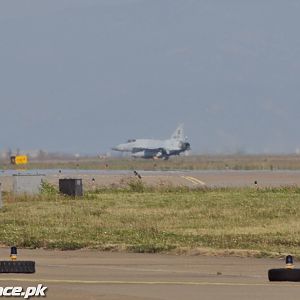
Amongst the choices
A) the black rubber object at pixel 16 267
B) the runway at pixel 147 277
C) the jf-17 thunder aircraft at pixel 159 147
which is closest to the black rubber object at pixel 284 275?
the runway at pixel 147 277

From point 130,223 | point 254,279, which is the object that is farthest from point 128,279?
point 130,223

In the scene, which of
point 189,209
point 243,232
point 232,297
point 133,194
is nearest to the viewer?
point 232,297

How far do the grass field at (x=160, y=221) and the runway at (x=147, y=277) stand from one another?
4.70 feet

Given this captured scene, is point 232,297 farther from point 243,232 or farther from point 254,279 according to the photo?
point 243,232

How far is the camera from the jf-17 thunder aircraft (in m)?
163

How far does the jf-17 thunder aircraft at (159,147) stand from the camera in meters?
163

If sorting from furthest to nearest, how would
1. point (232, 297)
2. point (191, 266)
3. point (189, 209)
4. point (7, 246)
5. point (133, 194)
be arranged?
point (133, 194) → point (189, 209) → point (7, 246) → point (191, 266) → point (232, 297)

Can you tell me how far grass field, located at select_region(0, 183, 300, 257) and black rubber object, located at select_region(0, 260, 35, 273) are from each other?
5.47m

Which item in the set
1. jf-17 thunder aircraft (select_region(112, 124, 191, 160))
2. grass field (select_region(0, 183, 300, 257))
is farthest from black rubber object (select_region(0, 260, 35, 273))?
jf-17 thunder aircraft (select_region(112, 124, 191, 160))

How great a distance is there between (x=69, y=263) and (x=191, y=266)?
245 cm

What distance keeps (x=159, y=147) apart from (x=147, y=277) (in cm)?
14490

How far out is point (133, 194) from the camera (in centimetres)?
4812

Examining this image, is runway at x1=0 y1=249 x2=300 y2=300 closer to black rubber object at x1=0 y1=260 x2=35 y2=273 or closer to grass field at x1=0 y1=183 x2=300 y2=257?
black rubber object at x1=0 y1=260 x2=35 y2=273

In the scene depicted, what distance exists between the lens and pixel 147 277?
797 inches
